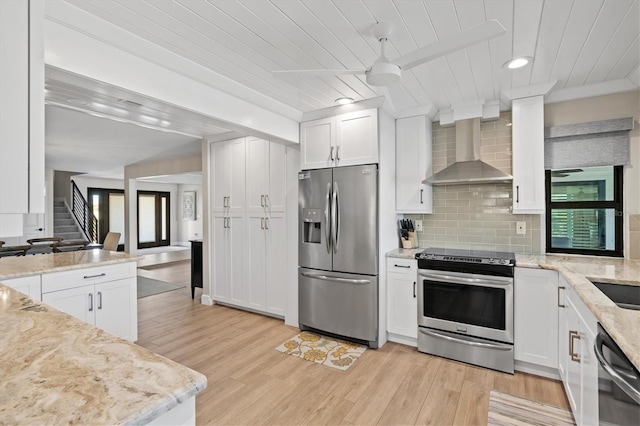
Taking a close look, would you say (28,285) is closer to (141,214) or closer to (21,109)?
(21,109)

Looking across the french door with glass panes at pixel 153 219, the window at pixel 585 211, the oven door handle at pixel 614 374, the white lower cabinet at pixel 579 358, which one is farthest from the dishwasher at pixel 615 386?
the french door with glass panes at pixel 153 219

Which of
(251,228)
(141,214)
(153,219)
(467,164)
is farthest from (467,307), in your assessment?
(153,219)

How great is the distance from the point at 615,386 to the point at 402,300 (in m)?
2.00

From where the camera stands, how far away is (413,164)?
3475mm

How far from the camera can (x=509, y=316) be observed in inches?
105

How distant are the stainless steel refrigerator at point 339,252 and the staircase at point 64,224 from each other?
8.29 meters

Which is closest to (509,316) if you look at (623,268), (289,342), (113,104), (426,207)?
(623,268)

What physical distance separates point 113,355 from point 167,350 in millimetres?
2486

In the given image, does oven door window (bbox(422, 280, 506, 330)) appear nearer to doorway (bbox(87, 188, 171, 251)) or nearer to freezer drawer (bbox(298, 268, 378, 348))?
freezer drawer (bbox(298, 268, 378, 348))

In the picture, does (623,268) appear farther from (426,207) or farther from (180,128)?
(180,128)

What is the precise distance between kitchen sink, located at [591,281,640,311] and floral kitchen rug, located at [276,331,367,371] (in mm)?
1921

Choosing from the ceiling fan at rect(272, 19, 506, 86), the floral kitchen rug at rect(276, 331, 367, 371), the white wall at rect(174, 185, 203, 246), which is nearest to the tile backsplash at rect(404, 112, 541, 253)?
the floral kitchen rug at rect(276, 331, 367, 371)

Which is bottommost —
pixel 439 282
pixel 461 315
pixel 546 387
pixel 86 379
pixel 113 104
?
pixel 546 387

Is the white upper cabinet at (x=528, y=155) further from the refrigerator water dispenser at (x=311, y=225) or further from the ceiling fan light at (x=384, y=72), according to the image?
the refrigerator water dispenser at (x=311, y=225)
